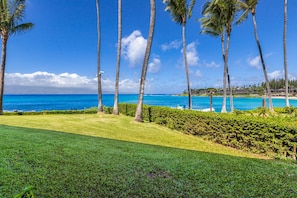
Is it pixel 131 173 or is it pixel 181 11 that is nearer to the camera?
pixel 131 173

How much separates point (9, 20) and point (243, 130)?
649 inches

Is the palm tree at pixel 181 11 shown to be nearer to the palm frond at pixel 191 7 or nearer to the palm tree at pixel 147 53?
the palm frond at pixel 191 7

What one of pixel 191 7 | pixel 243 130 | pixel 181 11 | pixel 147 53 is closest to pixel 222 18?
pixel 191 7

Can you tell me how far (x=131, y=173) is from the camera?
351 cm

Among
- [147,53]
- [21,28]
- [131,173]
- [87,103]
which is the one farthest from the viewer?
[87,103]

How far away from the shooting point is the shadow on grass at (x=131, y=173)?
9.48 feet

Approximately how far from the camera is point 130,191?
9.40ft

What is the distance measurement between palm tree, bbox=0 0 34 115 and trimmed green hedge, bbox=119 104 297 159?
13.0m

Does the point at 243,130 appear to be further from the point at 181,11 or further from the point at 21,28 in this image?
the point at 21,28

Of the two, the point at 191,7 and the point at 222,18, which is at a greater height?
the point at 191,7

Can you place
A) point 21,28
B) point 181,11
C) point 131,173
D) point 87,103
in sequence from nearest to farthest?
point 131,173 → point 21,28 → point 181,11 → point 87,103

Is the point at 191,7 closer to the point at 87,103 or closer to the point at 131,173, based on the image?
the point at 131,173

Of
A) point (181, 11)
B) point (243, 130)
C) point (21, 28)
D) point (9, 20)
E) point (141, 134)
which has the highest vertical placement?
point (181, 11)

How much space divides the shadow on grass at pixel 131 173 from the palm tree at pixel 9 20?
1221 cm
